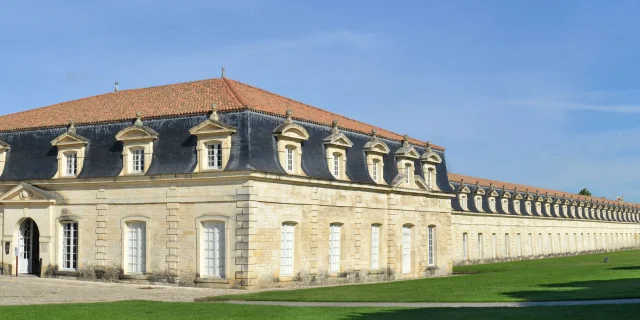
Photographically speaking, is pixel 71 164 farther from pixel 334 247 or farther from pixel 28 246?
pixel 334 247

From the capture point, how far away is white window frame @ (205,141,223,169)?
32.3m

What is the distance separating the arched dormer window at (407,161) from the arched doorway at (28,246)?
18.1 metres

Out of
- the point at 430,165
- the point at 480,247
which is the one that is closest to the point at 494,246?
the point at 480,247

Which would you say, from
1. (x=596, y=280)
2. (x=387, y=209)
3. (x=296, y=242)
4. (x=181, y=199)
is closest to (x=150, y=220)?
(x=181, y=199)

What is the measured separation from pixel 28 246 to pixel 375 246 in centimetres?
1646

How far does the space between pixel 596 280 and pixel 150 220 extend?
726 inches

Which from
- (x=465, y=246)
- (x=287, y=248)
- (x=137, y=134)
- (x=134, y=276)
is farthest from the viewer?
(x=465, y=246)

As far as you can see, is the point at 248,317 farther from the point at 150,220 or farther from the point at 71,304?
the point at 150,220

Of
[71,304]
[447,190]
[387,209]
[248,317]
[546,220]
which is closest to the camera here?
[248,317]

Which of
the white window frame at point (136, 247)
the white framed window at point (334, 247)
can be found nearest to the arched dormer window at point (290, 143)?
the white framed window at point (334, 247)

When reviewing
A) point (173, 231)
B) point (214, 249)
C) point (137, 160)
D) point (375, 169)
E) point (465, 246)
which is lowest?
point (465, 246)

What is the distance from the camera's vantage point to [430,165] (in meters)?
45.0

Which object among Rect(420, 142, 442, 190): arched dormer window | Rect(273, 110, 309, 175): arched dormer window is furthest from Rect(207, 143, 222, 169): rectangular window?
Rect(420, 142, 442, 190): arched dormer window

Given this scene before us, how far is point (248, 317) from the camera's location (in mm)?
19891
